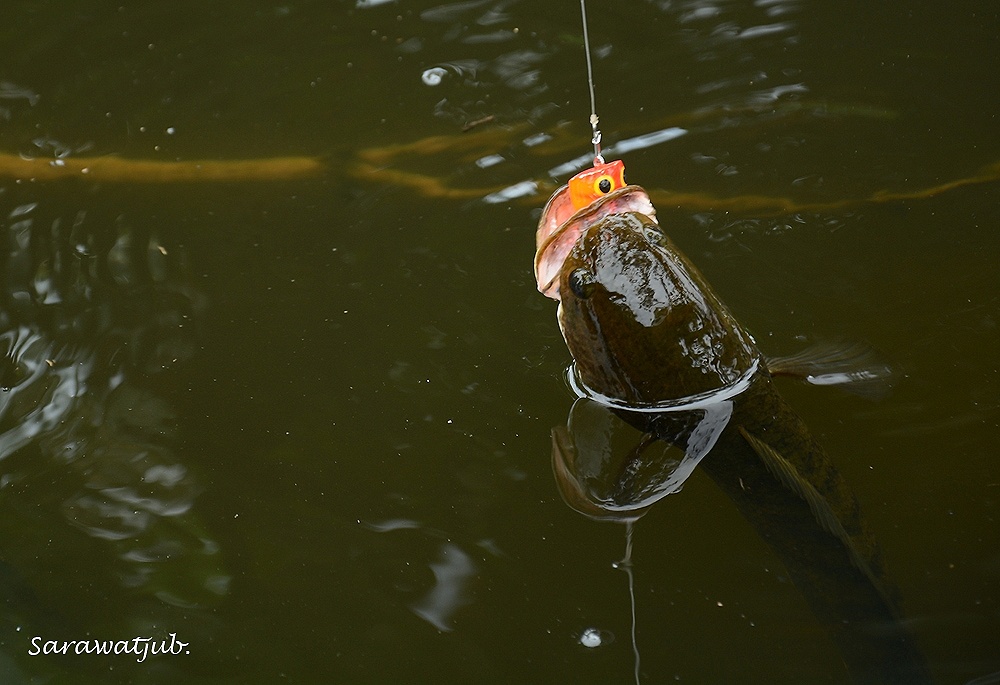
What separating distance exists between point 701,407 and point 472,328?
1.06 metres

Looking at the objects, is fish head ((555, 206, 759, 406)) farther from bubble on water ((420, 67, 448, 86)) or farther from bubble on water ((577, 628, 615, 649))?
bubble on water ((420, 67, 448, 86))

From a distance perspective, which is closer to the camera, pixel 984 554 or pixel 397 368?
pixel 984 554

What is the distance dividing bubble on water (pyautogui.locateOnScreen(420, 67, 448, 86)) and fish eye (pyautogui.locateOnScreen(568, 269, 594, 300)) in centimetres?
217

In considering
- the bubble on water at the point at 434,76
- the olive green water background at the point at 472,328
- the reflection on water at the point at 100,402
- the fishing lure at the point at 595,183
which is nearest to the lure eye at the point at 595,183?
the fishing lure at the point at 595,183

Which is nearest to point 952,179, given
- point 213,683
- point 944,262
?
point 944,262

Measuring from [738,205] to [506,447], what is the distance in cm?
138

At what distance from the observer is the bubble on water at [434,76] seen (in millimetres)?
4098

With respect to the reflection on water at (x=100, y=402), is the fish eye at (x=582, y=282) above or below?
above

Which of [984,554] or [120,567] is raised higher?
[120,567]

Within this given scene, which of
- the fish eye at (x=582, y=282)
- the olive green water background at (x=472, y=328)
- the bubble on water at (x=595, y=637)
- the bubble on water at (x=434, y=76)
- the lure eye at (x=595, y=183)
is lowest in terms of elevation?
the bubble on water at (x=595, y=637)

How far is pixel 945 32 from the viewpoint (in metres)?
4.04

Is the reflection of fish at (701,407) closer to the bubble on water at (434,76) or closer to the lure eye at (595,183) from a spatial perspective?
the lure eye at (595,183)

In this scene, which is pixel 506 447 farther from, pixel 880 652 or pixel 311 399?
pixel 880 652

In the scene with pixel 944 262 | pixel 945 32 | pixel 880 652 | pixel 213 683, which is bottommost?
pixel 880 652
